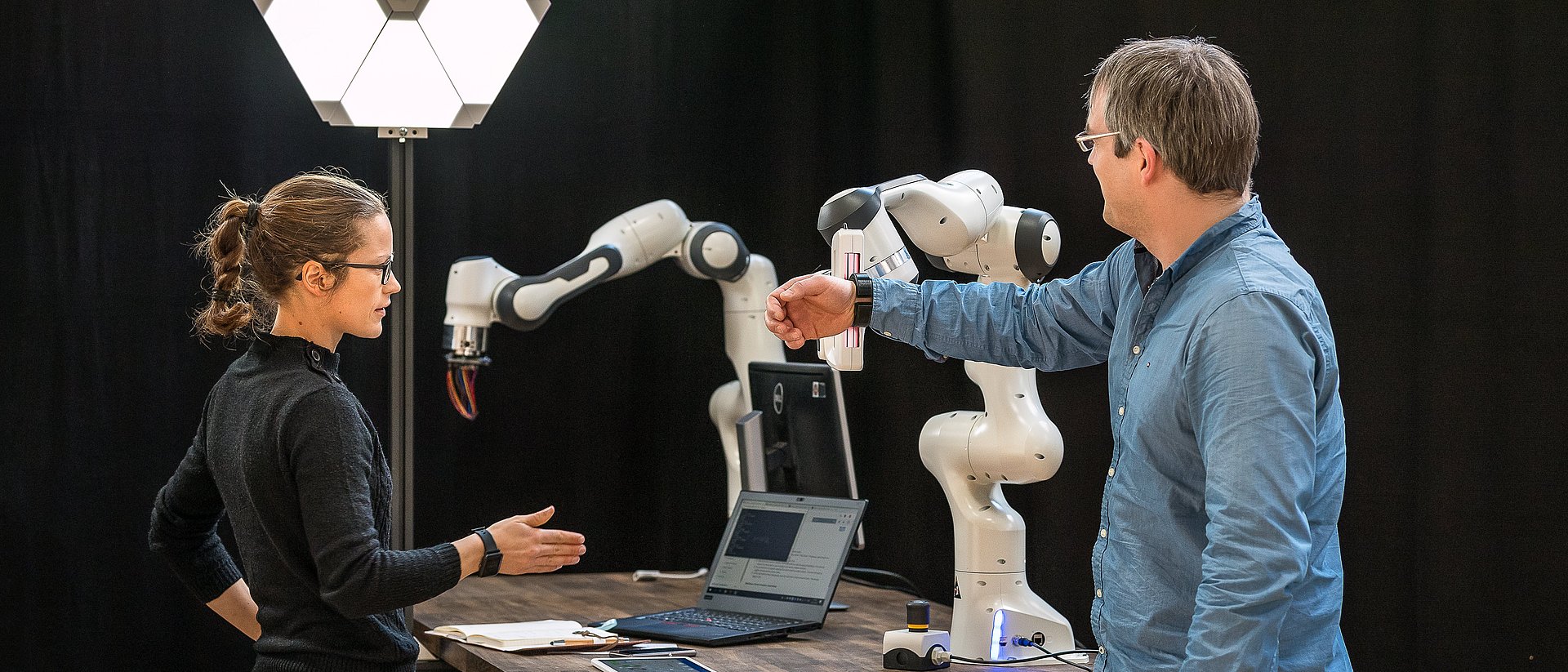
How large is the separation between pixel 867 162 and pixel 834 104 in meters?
0.22

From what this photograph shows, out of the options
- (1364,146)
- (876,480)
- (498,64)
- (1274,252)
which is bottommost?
(876,480)

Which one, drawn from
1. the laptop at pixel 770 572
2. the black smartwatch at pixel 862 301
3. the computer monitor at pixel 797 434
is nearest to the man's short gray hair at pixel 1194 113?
the black smartwatch at pixel 862 301

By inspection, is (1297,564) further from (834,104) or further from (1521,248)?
(834,104)

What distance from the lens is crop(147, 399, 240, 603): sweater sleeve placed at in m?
1.78

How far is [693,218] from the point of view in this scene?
12.1 feet

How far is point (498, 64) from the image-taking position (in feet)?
8.27

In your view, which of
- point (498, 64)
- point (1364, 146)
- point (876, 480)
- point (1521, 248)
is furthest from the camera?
point (876, 480)

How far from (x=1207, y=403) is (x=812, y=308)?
0.63m

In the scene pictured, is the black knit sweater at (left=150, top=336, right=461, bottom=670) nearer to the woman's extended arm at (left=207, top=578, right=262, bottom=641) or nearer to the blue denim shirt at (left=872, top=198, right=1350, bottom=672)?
the woman's extended arm at (left=207, top=578, right=262, bottom=641)

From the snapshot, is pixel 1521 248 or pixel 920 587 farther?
pixel 920 587

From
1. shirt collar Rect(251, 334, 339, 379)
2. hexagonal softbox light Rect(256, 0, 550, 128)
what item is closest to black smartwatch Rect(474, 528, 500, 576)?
shirt collar Rect(251, 334, 339, 379)

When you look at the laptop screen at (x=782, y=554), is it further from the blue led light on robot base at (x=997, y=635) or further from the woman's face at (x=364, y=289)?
the woman's face at (x=364, y=289)

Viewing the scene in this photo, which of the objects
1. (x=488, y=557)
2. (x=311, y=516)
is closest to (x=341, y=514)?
(x=311, y=516)

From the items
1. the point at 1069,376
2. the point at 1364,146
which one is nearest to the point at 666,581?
the point at 1069,376
